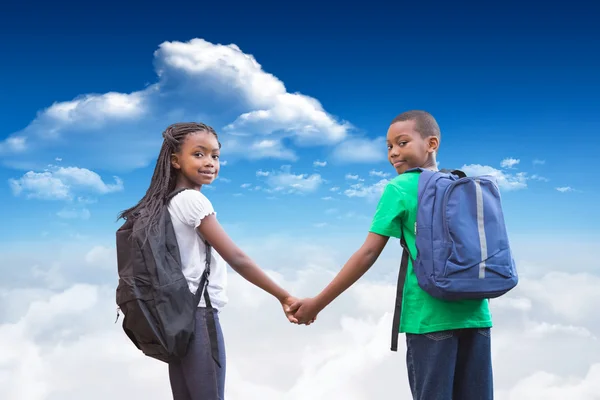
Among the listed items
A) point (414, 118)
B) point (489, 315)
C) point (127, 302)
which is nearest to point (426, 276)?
point (489, 315)

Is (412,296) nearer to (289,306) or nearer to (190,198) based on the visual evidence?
(289,306)

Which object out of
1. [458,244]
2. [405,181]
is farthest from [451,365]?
[405,181]

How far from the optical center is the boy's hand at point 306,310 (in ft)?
13.5

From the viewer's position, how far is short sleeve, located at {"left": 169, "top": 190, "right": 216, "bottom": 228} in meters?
3.70

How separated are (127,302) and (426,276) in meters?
1.64

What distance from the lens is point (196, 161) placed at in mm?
3953

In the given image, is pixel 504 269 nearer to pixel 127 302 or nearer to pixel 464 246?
pixel 464 246

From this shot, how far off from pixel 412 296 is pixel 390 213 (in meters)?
0.45

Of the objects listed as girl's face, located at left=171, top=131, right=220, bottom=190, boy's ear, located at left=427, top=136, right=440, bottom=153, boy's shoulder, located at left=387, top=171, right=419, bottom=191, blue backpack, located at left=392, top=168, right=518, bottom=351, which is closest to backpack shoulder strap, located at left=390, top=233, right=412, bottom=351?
blue backpack, located at left=392, top=168, right=518, bottom=351

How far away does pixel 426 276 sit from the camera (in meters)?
3.34

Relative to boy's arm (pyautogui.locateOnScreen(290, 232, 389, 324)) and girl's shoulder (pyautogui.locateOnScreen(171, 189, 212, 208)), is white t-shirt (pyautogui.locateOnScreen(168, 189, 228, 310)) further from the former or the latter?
boy's arm (pyautogui.locateOnScreen(290, 232, 389, 324))

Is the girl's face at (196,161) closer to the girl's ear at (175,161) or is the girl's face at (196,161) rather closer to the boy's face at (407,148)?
the girl's ear at (175,161)

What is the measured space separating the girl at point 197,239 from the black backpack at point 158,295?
0.05 metres

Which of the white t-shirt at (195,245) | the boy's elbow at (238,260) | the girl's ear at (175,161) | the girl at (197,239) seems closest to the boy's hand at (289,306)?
the girl at (197,239)
